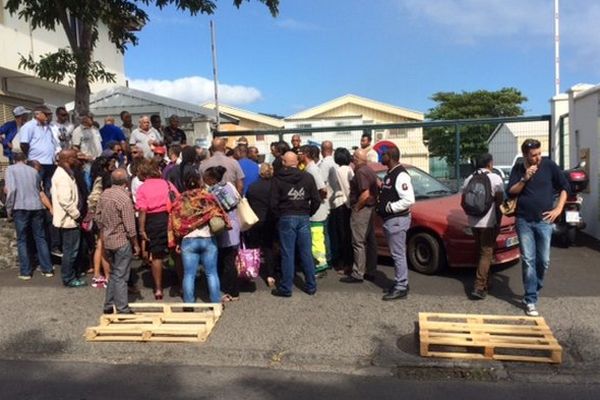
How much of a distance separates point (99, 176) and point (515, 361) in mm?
5461

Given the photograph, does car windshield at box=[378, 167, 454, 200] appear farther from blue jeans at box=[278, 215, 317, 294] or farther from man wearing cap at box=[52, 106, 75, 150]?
man wearing cap at box=[52, 106, 75, 150]

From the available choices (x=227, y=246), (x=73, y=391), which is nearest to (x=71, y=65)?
(x=227, y=246)

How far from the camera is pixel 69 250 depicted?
766 centimetres

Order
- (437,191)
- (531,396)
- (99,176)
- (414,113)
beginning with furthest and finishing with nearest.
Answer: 1. (414,113)
2. (437,191)
3. (99,176)
4. (531,396)

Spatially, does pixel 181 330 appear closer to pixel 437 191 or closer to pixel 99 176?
pixel 99 176

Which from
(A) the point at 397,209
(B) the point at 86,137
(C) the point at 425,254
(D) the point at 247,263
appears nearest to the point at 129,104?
(B) the point at 86,137

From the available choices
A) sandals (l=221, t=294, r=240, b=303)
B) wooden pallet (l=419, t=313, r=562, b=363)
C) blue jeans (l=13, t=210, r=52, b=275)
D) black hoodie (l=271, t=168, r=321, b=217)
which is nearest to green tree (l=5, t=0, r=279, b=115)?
blue jeans (l=13, t=210, r=52, b=275)

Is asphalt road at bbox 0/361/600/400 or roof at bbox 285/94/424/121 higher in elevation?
roof at bbox 285/94/424/121

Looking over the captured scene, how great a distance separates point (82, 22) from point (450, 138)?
7.26 metres

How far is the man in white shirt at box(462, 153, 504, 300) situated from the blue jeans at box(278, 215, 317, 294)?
6.46 feet

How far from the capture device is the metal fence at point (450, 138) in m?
11.0

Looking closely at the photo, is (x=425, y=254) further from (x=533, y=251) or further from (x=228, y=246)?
(x=228, y=246)

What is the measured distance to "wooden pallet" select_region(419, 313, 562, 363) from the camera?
16.8 feet

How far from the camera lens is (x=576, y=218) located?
29.6 ft
